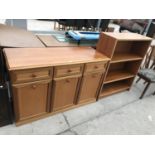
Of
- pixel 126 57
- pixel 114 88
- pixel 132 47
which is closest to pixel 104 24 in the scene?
pixel 132 47

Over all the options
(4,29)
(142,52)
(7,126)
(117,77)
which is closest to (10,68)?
(7,126)

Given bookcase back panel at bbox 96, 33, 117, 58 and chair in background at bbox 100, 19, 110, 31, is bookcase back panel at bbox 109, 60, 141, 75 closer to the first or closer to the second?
bookcase back panel at bbox 96, 33, 117, 58

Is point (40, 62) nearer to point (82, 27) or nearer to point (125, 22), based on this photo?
point (82, 27)

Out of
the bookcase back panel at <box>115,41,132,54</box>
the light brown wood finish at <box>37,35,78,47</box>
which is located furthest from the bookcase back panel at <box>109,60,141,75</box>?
the light brown wood finish at <box>37,35,78,47</box>

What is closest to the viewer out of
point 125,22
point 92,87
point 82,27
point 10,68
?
point 10,68

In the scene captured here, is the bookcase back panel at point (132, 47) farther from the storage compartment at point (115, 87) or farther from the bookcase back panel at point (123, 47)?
the storage compartment at point (115, 87)

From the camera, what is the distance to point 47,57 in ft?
5.07

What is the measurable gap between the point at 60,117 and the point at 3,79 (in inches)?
34.6

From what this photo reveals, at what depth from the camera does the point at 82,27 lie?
3871mm

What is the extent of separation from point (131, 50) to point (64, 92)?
144 centimetres

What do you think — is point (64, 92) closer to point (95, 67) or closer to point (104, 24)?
point (95, 67)

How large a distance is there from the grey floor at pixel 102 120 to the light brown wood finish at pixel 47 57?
0.78 m

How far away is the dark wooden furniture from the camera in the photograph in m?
1.38

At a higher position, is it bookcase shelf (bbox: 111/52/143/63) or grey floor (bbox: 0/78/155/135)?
bookcase shelf (bbox: 111/52/143/63)
